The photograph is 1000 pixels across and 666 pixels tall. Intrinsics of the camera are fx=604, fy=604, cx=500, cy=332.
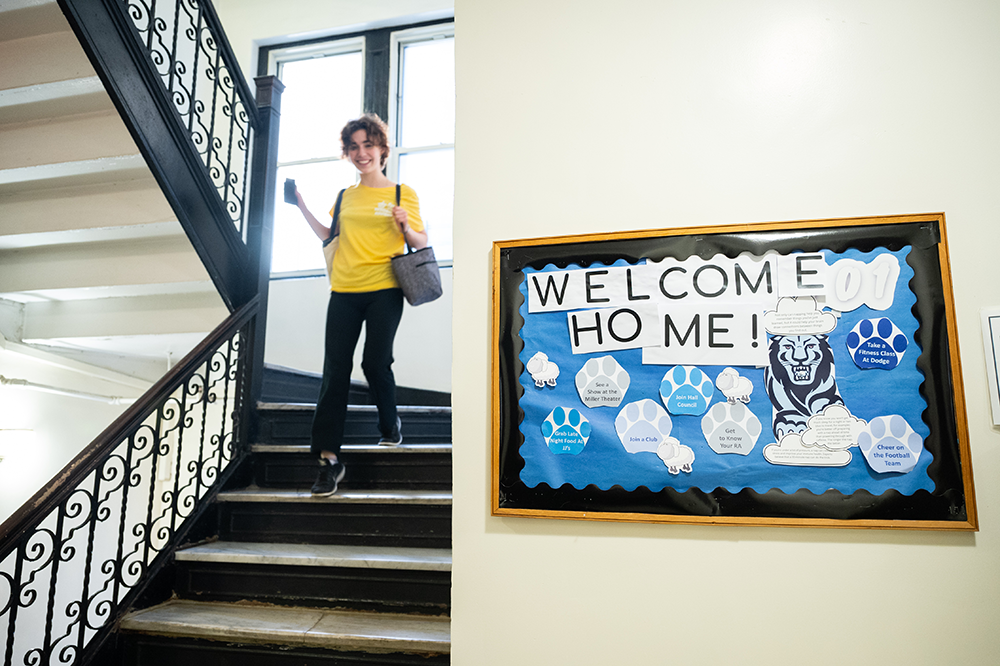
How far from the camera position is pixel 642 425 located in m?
1.34

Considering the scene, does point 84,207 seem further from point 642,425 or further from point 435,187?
point 642,425

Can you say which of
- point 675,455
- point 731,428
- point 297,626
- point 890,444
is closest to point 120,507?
point 297,626

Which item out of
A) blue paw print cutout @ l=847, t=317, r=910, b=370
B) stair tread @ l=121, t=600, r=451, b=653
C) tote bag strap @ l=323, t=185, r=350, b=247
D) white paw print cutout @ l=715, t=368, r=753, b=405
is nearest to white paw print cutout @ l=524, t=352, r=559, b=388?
white paw print cutout @ l=715, t=368, r=753, b=405

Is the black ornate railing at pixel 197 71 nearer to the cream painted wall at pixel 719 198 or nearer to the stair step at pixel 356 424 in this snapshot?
the stair step at pixel 356 424

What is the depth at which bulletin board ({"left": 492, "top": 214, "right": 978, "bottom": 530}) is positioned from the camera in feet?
4.07

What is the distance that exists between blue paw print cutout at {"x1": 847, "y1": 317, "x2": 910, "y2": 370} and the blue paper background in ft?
0.04

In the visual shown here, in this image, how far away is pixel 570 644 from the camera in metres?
1.33

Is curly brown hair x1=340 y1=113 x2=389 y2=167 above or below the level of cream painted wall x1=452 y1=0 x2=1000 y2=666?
above

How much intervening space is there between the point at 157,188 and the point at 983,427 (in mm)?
2944

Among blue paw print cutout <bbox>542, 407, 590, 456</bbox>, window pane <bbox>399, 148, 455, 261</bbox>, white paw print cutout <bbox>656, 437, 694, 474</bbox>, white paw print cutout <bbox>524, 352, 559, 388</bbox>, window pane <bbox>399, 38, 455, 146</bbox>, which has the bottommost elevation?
white paw print cutout <bbox>656, 437, 694, 474</bbox>

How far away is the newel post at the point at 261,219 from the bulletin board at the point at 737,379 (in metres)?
1.90

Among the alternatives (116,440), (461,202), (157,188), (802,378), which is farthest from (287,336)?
(802,378)

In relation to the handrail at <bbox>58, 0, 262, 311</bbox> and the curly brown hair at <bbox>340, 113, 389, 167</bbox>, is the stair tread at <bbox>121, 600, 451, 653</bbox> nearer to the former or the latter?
the handrail at <bbox>58, 0, 262, 311</bbox>

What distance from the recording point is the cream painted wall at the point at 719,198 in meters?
1.24
